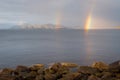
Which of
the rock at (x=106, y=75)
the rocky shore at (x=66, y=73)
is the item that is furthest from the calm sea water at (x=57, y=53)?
the rock at (x=106, y=75)

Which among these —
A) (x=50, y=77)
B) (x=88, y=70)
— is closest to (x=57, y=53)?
(x=88, y=70)

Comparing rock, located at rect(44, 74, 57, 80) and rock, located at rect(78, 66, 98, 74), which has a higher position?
rock, located at rect(78, 66, 98, 74)

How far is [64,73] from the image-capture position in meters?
14.2

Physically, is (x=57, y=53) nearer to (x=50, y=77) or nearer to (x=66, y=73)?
(x=66, y=73)

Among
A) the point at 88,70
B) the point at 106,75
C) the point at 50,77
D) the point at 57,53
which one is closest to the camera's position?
the point at 106,75

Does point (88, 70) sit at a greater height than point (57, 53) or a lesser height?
greater

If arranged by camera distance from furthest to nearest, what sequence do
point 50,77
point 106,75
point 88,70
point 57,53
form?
point 57,53
point 88,70
point 50,77
point 106,75

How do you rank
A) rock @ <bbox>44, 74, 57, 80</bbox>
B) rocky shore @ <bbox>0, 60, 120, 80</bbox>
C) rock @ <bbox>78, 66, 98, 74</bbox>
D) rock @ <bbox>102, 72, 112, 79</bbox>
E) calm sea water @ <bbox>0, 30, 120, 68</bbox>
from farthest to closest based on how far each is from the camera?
calm sea water @ <bbox>0, 30, 120, 68</bbox>, rock @ <bbox>78, 66, 98, 74</bbox>, rock @ <bbox>44, 74, 57, 80</bbox>, rocky shore @ <bbox>0, 60, 120, 80</bbox>, rock @ <bbox>102, 72, 112, 79</bbox>

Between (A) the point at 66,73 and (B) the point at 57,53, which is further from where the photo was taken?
(B) the point at 57,53

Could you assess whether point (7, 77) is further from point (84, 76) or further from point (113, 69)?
point (113, 69)

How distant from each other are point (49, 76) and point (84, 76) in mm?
1865

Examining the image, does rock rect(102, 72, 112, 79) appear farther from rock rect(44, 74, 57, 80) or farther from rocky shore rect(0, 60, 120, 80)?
rock rect(44, 74, 57, 80)

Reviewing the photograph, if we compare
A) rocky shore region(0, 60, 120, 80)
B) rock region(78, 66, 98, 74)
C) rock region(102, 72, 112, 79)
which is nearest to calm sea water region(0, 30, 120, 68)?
rocky shore region(0, 60, 120, 80)

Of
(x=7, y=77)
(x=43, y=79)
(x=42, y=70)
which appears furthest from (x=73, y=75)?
(x=7, y=77)
